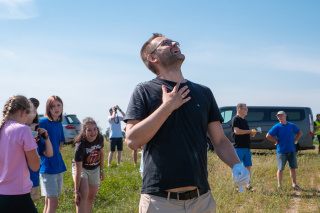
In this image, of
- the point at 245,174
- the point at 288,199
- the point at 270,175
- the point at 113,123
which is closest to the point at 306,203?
the point at 288,199

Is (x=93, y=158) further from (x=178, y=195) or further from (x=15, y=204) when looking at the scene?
(x=178, y=195)

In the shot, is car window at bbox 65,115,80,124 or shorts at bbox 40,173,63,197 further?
car window at bbox 65,115,80,124

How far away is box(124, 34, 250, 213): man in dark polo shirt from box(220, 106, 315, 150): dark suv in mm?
12951

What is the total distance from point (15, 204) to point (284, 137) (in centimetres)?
655

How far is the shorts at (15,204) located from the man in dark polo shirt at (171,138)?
1.67 metres

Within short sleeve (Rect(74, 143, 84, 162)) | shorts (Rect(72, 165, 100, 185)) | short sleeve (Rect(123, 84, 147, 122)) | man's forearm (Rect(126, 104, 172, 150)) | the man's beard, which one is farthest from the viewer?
shorts (Rect(72, 165, 100, 185))

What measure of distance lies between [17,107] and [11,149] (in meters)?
0.44

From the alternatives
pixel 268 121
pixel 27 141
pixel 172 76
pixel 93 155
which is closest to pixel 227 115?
pixel 268 121

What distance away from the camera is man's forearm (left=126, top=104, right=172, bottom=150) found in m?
2.11

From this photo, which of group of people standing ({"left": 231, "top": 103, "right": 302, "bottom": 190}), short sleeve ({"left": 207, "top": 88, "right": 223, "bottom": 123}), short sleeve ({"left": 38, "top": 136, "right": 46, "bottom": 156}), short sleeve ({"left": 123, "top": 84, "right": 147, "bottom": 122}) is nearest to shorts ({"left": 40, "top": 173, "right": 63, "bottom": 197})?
short sleeve ({"left": 38, "top": 136, "right": 46, "bottom": 156})

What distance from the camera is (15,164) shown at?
3.46 m

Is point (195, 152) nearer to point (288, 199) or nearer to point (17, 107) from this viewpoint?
point (17, 107)

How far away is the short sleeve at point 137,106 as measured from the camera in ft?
7.43

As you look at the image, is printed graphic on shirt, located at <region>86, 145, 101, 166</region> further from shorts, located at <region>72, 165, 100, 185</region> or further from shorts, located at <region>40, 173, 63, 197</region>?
shorts, located at <region>40, 173, 63, 197</region>
